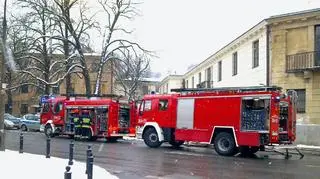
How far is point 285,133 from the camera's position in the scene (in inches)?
853

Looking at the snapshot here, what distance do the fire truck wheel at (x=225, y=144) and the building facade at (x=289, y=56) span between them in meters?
10.0

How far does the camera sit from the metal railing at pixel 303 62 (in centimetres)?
3050

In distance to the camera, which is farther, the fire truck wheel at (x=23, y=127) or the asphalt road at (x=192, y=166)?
the fire truck wheel at (x=23, y=127)

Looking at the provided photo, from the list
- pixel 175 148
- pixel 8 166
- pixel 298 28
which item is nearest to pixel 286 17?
pixel 298 28

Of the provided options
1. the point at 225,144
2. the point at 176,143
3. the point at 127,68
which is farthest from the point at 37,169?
the point at 127,68

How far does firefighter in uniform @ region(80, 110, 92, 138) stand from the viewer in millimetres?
31984

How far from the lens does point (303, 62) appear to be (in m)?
31.0

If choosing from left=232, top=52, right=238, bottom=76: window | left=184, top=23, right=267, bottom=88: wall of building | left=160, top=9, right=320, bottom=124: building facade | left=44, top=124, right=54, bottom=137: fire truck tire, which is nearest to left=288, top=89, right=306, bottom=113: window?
left=160, top=9, right=320, bottom=124: building facade

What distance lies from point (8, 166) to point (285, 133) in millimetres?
11791

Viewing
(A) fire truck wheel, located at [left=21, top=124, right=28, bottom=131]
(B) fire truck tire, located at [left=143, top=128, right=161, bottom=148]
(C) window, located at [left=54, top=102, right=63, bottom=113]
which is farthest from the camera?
(A) fire truck wheel, located at [left=21, top=124, right=28, bottom=131]

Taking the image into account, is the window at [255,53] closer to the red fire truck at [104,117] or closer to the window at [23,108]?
the red fire truck at [104,117]

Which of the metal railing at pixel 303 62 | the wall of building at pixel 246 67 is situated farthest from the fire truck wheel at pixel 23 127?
the metal railing at pixel 303 62

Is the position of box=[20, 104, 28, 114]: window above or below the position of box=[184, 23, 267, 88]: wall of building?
below

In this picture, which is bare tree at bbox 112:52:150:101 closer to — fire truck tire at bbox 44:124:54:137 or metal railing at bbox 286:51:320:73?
fire truck tire at bbox 44:124:54:137
